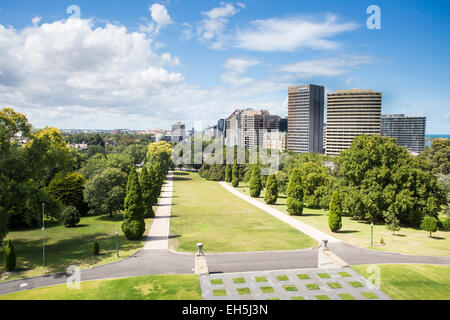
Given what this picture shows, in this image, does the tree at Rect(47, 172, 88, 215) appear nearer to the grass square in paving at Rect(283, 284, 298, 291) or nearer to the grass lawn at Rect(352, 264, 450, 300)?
the grass square in paving at Rect(283, 284, 298, 291)

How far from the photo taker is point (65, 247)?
77.0 ft

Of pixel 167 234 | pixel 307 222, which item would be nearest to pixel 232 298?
pixel 167 234

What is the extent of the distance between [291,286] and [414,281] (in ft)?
24.5

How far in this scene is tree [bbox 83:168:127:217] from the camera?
108ft

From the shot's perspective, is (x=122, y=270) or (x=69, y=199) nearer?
(x=122, y=270)

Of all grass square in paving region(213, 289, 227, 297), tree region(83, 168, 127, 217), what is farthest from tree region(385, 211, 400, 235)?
tree region(83, 168, 127, 217)

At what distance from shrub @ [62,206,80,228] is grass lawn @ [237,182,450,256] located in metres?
25.3

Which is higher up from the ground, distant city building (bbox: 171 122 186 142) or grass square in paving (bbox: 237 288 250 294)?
distant city building (bbox: 171 122 186 142)

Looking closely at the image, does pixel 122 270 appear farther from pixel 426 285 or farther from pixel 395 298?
pixel 426 285

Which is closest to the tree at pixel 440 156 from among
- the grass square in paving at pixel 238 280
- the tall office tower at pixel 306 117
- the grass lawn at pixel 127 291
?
the grass square in paving at pixel 238 280

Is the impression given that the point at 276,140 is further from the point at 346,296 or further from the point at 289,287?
the point at 346,296

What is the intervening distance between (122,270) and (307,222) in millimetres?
21234

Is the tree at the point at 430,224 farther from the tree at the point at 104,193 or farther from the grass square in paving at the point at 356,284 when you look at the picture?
the tree at the point at 104,193
